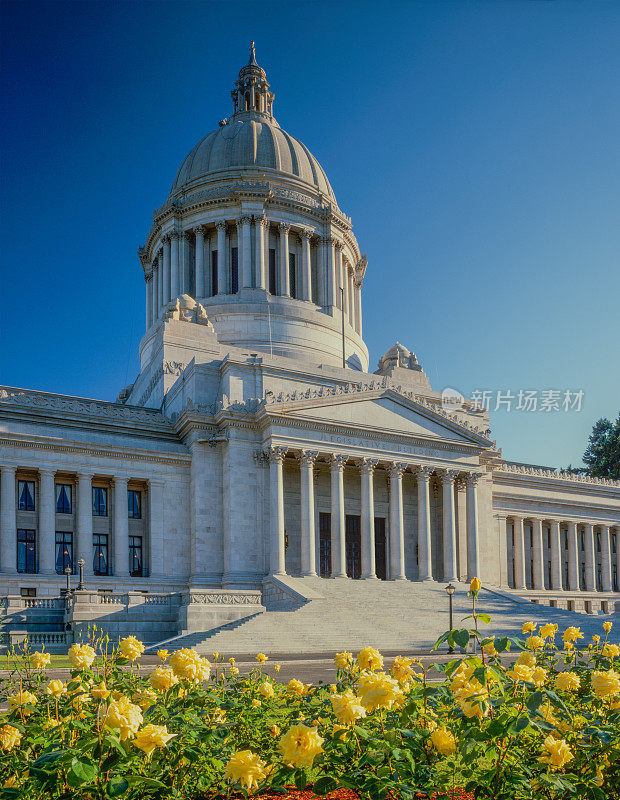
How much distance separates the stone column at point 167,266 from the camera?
75562 millimetres

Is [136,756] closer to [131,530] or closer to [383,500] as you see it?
[131,530]

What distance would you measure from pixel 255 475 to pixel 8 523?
15768 millimetres

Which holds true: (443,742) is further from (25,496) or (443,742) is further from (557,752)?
(25,496)

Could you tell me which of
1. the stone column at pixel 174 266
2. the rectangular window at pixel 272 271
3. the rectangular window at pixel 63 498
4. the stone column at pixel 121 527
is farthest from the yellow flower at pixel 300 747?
the stone column at pixel 174 266

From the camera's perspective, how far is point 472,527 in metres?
59.2

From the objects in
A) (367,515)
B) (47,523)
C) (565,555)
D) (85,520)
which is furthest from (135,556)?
(565,555)

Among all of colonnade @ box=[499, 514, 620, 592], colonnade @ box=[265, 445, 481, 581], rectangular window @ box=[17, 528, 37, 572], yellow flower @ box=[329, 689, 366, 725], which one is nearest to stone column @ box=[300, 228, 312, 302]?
colonnade @ box=[265, 445, 481, 581]

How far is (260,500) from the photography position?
52.1 m

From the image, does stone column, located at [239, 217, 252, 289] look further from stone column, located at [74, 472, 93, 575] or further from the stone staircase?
the stone staircase

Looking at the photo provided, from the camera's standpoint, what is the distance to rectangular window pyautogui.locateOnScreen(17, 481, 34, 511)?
160 ft

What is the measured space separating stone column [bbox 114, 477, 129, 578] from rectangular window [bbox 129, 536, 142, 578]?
1490 mm

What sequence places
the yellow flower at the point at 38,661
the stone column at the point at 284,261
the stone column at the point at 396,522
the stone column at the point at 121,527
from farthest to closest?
the stone column at the point at 284,261
the stone column at the point at 396,522
the stone column at the point at 121,527
the yellow flower at the point at 38,661

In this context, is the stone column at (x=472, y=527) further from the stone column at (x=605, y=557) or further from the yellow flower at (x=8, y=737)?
the yellow flower at (x=8, y=737)

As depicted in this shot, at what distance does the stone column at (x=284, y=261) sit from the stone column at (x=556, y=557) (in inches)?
1327
